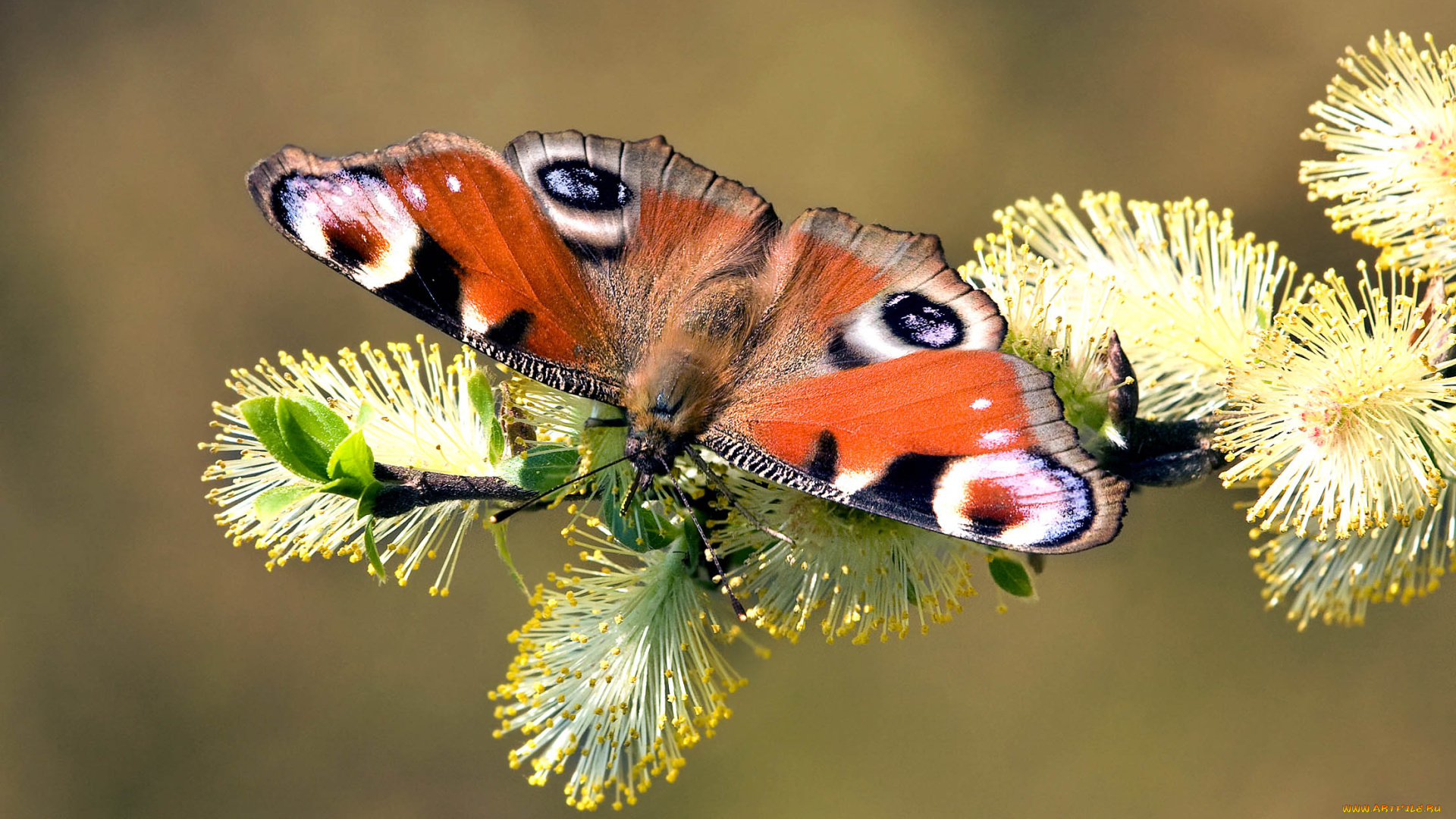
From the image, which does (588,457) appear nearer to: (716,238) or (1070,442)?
(716,238)

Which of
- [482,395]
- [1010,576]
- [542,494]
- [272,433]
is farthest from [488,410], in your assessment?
[1010,576]

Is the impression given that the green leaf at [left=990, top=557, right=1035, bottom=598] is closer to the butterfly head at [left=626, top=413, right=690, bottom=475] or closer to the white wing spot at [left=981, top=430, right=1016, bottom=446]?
the white wing spot at [left=981, top=430, right=1016, bottom=446]

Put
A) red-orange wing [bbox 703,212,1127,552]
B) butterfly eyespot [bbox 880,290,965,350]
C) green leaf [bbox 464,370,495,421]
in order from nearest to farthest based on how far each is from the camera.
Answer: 1. red-orange wing [bbox 703,212,1127,552]
2. butterfly eyespot [bbox 880,290,965,350]
3. green leaf [bbox 464,370,495,421]

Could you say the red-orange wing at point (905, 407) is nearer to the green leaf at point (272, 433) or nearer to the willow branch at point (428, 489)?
the willow branch at point (428, 489)

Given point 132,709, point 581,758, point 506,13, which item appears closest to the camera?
point 581,758

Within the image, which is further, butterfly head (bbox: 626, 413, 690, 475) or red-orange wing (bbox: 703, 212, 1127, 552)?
butterfly head (bbox: 626, 413, 690, 475)

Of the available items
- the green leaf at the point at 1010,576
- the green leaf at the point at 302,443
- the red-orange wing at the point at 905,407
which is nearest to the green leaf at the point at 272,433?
the green leaf at the point at 302,443

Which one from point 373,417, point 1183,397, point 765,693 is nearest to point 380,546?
point 373,417

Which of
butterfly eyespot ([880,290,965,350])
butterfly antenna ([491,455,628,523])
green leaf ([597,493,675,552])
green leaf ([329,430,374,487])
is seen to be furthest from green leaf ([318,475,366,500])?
butterfly eyespot ([880,290,965,350])
